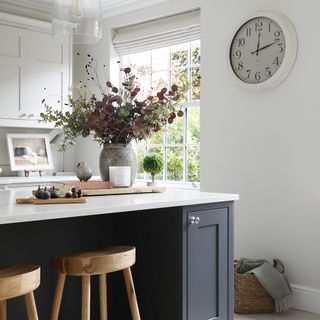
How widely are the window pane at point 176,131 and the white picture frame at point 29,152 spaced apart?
1.30 metres

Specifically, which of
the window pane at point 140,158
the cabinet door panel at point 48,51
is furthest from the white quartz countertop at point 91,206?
the cabinet door panel at point 48,51

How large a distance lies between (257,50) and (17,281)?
2.95 meters

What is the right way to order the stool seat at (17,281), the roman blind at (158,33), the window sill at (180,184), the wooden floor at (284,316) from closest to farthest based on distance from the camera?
the stool seat at (17,281)
the wooden floor at (284,316)
the roman blind at (158,33)
the window sill at (180,184)

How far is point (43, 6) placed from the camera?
555 centimetres

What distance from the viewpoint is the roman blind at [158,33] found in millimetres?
4889

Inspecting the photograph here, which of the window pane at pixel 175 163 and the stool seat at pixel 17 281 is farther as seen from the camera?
the window pane at pixel 175 163

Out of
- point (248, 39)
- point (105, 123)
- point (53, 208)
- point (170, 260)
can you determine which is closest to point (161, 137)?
point (248, 39)

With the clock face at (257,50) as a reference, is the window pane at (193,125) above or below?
below

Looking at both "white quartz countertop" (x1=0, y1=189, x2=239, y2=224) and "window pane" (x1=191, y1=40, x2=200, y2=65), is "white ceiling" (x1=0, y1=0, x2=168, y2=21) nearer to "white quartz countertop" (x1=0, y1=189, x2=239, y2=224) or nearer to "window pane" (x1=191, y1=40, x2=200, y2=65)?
"window pane" (x1=191, y1=40, x2=200, y2=65)

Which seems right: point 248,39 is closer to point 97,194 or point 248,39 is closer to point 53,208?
point 97,194

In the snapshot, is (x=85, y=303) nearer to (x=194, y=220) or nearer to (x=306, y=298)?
(x=194, y=220)

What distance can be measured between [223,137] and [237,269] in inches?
45.2

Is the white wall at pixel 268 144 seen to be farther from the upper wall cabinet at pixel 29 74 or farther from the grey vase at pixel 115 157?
the upper wall cabinet at pixel 29 74

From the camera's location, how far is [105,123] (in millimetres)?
2980
